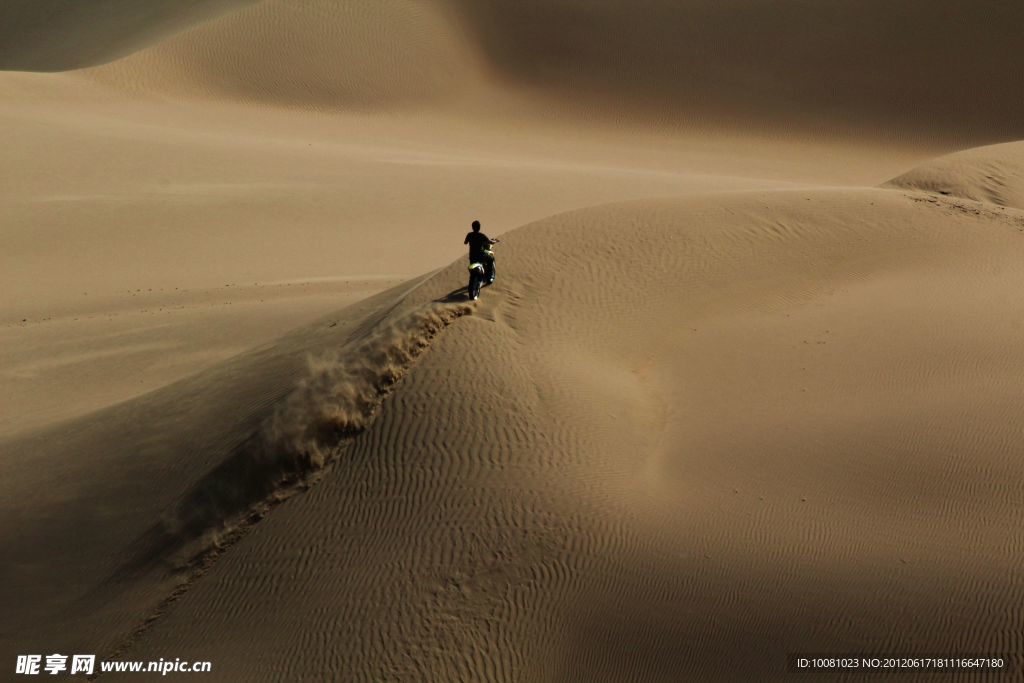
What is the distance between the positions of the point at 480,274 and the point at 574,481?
1.86 m

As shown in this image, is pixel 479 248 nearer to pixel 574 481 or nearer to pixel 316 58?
pixel 574 481

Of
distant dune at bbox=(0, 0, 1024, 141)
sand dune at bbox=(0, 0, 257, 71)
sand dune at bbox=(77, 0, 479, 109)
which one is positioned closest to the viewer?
distant dune at bbox=(0, 0, 1024, 141)

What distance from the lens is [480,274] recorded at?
8328 millimetres

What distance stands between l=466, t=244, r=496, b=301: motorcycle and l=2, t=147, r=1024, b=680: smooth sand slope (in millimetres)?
153

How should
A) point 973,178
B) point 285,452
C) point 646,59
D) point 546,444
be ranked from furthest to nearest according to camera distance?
point 646,59
point 973,178
point 285,452
point 546,444

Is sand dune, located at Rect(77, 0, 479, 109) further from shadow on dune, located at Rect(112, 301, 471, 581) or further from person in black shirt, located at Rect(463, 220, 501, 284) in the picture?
shadow on dune, located at Rect(112, 301, 471, 581)

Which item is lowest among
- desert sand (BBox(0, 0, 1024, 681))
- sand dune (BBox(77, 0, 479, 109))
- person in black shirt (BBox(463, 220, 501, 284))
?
desert sand (BBox(0, 0, 1024, 681))

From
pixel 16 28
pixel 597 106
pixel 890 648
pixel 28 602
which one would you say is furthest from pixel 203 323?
pixel 16 28

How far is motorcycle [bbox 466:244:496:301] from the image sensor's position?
27.1ft

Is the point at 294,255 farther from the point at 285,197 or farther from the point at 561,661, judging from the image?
the point at 561,661

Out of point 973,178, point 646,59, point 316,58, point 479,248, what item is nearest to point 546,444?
point 479,248

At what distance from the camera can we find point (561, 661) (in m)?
6.44

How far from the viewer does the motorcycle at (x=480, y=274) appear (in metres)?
8.27

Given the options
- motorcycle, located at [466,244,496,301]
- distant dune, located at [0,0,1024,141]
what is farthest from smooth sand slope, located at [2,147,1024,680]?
distant dune, located at [0,0,1024,141]
